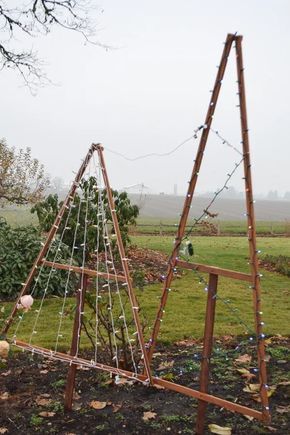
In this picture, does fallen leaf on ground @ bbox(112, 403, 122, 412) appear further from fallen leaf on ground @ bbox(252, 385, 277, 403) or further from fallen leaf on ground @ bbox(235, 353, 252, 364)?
fallen leaf on ground @ bbox(235, 353, 252, 364)

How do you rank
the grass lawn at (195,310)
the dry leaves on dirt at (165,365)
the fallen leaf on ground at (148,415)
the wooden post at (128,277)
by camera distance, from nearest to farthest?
the wooden post at (128,277), the fallen leaf on ground at (148,415), the dry leaves on dirt at (165,365), the grass lawn at (195,310)

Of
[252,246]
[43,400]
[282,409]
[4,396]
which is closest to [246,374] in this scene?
[282,409]

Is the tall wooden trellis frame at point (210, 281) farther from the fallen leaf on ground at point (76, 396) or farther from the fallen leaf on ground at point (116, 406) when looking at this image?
the fallen leaf on ground at point (116, 406)

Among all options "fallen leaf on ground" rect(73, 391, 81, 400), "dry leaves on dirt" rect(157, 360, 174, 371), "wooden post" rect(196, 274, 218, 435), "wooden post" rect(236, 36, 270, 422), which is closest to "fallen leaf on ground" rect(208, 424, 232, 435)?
"wooden post" rect(196, 274, 218, 435)

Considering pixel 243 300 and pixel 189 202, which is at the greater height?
pixel 189 202

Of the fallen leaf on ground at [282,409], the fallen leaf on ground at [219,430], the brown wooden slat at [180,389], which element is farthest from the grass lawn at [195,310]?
the fallen leaf on ground at [219,430]

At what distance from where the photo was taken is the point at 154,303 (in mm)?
8945

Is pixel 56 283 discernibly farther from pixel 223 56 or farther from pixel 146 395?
pixel 223 56

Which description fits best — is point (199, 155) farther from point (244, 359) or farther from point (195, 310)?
point (195, 310)

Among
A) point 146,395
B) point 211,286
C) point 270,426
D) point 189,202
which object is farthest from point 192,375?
point 189,202

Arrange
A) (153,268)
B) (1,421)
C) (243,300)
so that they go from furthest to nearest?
(153,268) < (243,300) < (1,421)

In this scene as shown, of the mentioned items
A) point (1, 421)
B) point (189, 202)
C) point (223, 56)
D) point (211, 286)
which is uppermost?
point (223, 56)

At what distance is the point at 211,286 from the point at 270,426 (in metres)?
1.16

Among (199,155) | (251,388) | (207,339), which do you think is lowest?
(251,388)
